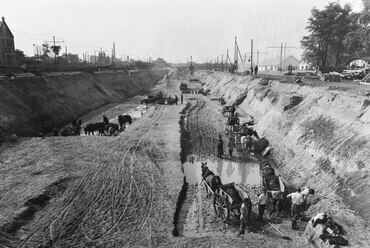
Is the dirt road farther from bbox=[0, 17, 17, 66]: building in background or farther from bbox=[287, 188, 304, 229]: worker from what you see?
bbox=[0, 17, 17, 66]: building in background

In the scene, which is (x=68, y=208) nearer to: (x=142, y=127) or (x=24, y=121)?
(x=142, y=127)

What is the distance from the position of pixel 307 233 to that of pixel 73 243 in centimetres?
875

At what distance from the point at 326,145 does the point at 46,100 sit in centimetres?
3235

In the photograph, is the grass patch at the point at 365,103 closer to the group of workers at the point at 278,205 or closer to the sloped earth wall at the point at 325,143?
the sloped earth wall at the point at 325,143

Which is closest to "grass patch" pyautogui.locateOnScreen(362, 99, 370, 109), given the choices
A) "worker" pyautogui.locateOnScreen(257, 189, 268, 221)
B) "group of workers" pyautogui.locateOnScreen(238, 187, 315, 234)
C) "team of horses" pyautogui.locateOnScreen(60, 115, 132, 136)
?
"group of workers" pyautogui.locateOnScreen(238, 187, 315, 234)

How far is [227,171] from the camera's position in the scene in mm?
19391

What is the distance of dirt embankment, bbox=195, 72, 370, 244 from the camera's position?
12.6m

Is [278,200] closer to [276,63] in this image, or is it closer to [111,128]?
[111,128]

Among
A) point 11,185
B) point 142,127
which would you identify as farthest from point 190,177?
point 142,127

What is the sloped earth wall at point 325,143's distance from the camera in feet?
42.3

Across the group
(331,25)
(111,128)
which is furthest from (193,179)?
(331,25)

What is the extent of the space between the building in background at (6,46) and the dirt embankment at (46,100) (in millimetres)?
21648

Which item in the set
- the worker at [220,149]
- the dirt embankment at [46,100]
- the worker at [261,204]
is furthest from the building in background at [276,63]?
the worker at [261,204]

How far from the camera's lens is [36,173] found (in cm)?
1661
